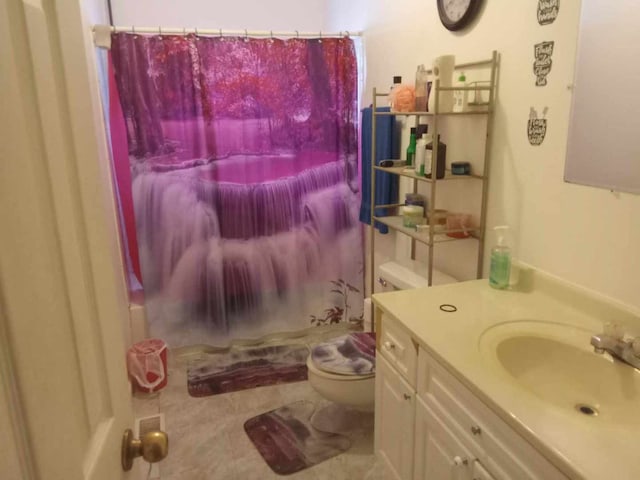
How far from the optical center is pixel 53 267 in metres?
0.56

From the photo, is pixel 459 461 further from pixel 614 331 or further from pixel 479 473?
pixel 614 331

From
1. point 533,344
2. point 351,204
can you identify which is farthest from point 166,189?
point 533,344

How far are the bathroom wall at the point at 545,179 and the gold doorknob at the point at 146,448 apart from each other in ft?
4.22

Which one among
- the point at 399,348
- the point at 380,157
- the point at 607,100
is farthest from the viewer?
the point at 380,157

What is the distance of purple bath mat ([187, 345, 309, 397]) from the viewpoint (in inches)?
104

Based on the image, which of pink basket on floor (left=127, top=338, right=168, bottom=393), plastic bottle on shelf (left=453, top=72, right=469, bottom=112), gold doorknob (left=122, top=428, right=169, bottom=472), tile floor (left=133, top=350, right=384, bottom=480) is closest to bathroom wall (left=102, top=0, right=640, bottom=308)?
plastic bottle on shelf (left=453, top=72, right=469, bottom=112)

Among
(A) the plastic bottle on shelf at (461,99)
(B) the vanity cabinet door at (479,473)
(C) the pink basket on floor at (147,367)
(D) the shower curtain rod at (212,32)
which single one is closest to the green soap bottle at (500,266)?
(A) the plastic bottle on shelf at (461,99)

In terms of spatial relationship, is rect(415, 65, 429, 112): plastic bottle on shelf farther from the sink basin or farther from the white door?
the white door

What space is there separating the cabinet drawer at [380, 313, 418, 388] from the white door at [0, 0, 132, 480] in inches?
35.8

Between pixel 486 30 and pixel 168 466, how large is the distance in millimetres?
2182

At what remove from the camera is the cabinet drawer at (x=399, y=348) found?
152 cm

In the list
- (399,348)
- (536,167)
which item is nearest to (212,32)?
(536,167)

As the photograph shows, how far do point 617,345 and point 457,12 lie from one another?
1.36 metres

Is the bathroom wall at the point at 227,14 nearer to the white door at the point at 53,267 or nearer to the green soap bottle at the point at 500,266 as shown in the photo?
the green soap bottle at the point at 500,266
